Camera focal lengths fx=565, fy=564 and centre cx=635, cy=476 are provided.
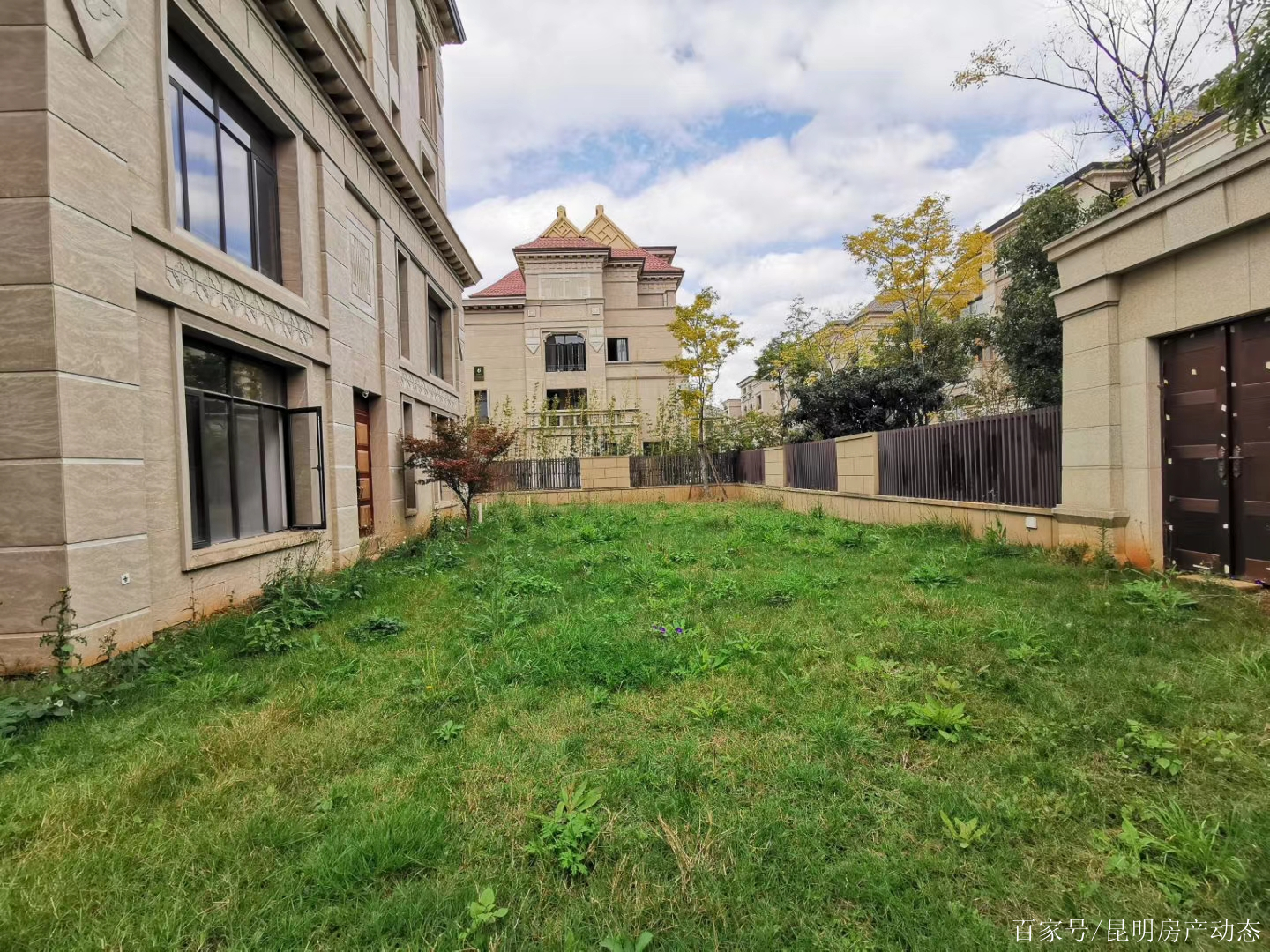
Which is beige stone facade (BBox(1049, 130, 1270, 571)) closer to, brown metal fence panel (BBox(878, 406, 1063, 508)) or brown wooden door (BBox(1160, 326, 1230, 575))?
brown wooden door (BBox(1160, 326, 1230, 575))

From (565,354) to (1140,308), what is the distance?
1063 inches

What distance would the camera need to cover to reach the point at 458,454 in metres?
10.5

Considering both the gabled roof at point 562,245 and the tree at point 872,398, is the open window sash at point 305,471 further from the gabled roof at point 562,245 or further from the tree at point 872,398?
the gabled roof at point 562,245

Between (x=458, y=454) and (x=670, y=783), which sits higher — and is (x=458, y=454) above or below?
above

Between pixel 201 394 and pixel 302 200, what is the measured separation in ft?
11.1

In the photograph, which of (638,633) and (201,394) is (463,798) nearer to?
(638,633)

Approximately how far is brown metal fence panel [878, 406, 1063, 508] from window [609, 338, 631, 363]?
2233 centimetres

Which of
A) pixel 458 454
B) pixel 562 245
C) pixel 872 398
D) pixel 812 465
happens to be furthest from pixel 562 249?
pixel 458 454

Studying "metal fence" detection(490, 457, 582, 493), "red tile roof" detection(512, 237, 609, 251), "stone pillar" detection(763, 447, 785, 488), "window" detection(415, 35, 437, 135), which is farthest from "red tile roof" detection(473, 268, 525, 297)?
"stone pillar" detection(763, 447, 785, 488)

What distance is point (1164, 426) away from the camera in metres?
5.94

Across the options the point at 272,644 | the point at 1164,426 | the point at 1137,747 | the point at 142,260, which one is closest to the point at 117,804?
the point at 272,644

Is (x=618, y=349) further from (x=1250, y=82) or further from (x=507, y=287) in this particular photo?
(x=1250, y=82)

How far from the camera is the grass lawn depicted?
1930 millimetres

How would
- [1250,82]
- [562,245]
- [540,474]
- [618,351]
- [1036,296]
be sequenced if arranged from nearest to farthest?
1. [1250,82]
2. [1036,296]
3. [540,474]
4. [562,245]
5. [618,351]
